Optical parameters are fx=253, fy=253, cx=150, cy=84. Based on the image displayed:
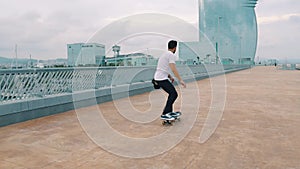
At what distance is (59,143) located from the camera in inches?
155

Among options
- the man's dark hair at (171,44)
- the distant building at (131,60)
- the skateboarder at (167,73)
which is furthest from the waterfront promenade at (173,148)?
the distant building at (131,60)

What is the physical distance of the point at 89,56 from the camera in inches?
319

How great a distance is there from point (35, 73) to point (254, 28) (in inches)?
3714

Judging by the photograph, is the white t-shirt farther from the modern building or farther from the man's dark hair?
the modern building

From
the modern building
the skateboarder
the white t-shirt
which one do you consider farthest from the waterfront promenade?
the modern building

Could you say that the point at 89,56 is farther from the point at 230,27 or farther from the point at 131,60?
the point at 230,27

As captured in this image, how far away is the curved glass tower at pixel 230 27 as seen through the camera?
43984 millimetres

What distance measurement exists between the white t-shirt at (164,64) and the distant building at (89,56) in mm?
3256

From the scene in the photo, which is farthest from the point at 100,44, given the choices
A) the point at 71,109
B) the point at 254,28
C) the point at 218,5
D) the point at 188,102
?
the point at 254,28

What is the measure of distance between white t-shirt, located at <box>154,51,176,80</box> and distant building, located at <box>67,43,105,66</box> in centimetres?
326

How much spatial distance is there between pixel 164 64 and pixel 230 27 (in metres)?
71.3

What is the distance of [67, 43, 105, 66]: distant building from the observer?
7.75 m

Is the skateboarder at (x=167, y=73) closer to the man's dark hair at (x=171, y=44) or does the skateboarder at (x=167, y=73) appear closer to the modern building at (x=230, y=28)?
the man's dark hair at (x=171, y=44)

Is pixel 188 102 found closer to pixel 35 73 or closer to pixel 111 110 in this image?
pixel 111 110
